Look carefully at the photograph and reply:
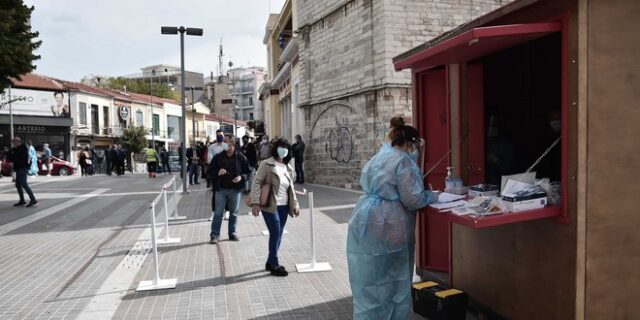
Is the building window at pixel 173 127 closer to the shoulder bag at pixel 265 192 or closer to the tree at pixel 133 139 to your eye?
the tree at pixel 133 139

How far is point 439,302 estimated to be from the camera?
4.71 meters

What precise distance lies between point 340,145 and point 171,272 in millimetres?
12294

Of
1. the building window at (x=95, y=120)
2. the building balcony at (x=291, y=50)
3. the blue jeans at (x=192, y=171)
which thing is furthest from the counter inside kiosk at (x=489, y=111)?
the building window at (x=95, y=120)

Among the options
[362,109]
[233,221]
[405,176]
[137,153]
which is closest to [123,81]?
[137,153]

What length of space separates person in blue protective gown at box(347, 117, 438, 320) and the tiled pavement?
44.0 inches

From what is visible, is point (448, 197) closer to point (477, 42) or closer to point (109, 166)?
point (477, 42)

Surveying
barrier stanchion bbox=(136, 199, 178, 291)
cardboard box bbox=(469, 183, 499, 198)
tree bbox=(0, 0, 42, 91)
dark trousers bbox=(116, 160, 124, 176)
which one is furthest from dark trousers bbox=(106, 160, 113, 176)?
cardboard box bbox=(469, 183, 499, 198)

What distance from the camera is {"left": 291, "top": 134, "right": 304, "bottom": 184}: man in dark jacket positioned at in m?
19.8

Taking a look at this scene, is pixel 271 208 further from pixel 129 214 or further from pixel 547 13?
pixel 129 214

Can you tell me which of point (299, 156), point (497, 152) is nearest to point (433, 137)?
point (497, 152)

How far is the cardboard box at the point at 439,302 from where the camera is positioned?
4625 millimetres

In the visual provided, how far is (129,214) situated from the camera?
1257 cm

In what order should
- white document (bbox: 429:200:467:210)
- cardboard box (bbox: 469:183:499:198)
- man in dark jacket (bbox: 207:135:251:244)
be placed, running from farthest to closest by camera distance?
man in dark jacket (bbox: 207:135:251:244), cardboard box (bbox: 469:183:499:198), white document (bbox: 429:200:467:210)

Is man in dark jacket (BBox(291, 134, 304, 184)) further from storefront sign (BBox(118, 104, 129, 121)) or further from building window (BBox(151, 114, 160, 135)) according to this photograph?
building window (BBox(151, 114, 160, 135))
